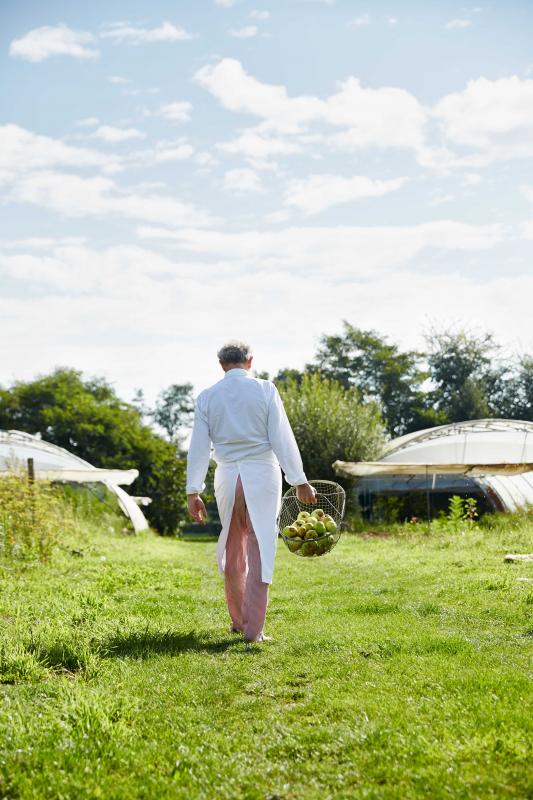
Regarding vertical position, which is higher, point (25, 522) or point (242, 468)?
point (242, 468)

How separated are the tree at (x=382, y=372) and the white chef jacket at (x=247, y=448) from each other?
165ft

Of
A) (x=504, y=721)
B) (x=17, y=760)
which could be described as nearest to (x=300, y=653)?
(x=504, y=721)

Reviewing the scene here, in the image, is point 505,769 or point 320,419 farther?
point 320,419

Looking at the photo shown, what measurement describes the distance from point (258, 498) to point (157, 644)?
131 centimetres

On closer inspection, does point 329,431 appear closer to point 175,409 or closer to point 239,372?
point 239,372

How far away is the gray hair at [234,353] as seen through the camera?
6664 mm

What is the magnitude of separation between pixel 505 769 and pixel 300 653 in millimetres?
2366

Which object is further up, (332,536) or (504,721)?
(332,536)

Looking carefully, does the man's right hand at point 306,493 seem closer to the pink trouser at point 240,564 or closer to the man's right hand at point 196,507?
the pink trouser at point 240,564

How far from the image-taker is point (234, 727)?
153 inches

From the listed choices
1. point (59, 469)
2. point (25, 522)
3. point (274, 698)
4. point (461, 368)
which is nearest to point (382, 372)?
point (461, 368)

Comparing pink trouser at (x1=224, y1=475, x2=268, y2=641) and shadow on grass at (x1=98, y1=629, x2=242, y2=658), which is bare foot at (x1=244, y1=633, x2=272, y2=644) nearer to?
shadow on grass at (x1=98, y1=629, x2=242, y2=658)

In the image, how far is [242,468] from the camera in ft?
21.2

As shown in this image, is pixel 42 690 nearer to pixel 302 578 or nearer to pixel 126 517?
pixel 302 578
